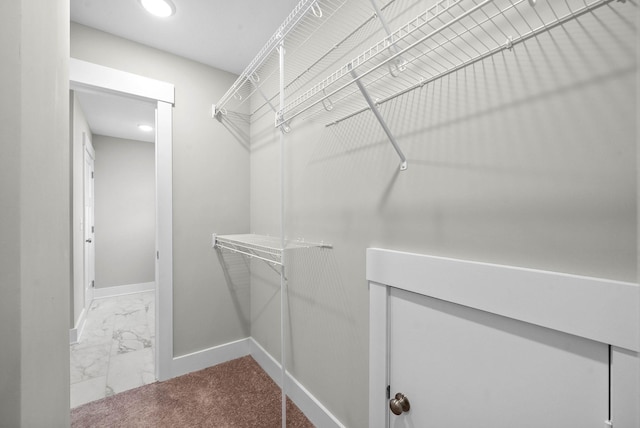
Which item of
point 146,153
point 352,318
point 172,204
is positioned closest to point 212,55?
point 172,204

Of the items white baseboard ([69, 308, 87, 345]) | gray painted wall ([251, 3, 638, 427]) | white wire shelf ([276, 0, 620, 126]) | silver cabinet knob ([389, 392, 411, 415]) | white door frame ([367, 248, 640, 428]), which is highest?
white wire shelf ([276, 0, 620, 126])

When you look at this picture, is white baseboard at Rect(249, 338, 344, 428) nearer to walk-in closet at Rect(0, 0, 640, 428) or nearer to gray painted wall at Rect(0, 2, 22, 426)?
walk-in closet at Rect(0, 0, 640, 428)

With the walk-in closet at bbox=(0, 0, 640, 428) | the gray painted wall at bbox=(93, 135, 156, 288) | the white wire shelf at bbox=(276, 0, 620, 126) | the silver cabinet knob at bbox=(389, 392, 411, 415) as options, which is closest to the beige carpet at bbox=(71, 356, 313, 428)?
the walk-in closet at bbox=(0, 0, 640, 428)

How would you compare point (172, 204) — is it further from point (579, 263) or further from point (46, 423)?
point (579, 263)

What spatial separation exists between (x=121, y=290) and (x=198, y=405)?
320cm

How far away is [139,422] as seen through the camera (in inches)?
58.6

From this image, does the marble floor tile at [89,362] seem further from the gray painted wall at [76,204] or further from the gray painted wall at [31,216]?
the gray painted wall at [31,216]

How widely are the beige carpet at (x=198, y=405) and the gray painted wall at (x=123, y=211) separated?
282cm

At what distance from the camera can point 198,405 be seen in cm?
161

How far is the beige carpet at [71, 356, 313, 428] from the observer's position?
148cm

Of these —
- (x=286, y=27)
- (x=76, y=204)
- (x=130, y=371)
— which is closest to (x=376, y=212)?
(x=286, y=27)

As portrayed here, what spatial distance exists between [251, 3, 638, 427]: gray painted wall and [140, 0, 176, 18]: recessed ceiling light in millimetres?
1001

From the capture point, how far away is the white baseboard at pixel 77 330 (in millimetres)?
2375

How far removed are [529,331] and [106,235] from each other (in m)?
4.86
